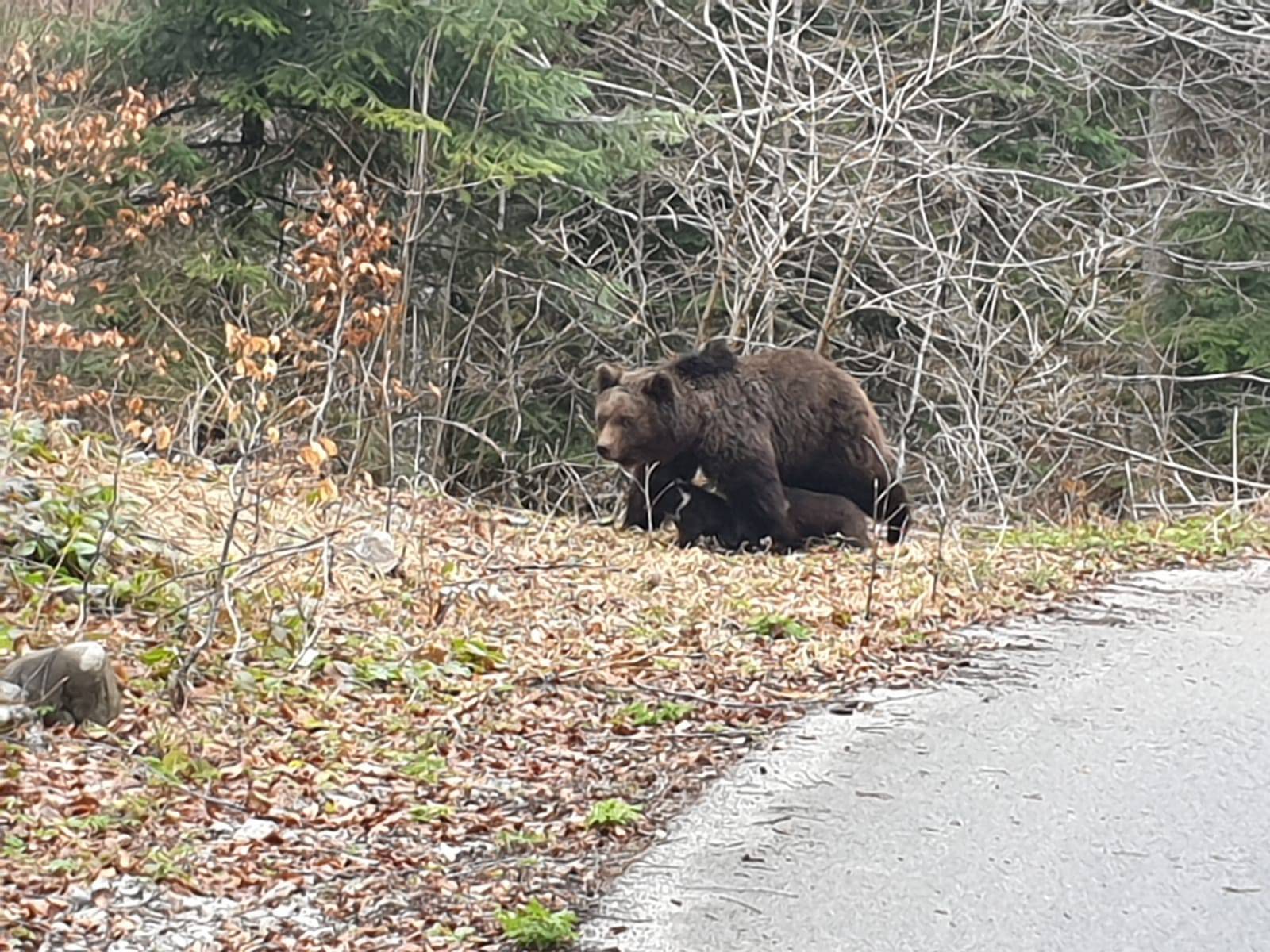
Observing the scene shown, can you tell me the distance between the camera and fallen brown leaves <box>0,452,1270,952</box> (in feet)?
15.9

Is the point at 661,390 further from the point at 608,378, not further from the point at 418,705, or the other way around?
the point at 418,705

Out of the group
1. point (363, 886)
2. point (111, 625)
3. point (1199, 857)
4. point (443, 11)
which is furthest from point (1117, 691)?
point (443, 11)

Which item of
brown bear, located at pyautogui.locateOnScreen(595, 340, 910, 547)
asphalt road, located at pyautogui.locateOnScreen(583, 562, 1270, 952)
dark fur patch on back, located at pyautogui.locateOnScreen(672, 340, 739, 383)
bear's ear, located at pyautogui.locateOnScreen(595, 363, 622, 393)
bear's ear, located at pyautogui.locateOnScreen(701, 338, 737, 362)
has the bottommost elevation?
asphalt road, located at pyautogui.locateOnScreen(583, 562, 1270, 952)

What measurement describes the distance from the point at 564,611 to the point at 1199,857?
393 cm

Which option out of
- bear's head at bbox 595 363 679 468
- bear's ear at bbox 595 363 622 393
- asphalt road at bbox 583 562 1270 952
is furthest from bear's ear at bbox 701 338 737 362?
asphalt road at bbox 583 562 1270 952

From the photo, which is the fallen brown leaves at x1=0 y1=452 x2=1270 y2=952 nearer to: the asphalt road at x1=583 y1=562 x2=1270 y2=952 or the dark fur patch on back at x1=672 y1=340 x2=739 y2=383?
the asphalt road at x1=583 y1=562 x2=1270 y2=952

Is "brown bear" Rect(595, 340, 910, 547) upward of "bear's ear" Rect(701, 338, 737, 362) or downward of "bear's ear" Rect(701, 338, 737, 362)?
downward

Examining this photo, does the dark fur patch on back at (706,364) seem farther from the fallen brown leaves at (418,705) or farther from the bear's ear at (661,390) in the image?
the fallen brown leaves at (418,705)

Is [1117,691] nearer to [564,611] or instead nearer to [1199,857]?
[1199,857]

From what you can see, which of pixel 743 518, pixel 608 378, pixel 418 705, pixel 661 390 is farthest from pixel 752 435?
pixel 418 705

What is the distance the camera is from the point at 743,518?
11.2 metres

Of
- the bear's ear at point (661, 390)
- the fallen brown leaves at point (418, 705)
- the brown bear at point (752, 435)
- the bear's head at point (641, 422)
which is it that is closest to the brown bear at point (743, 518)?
the brown bear at point (752, 435)

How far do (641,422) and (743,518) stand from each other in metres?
0.97

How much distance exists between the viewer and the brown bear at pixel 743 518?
440 inches
